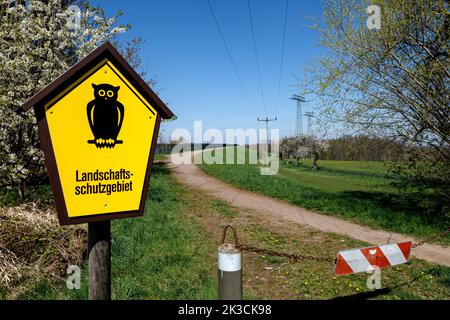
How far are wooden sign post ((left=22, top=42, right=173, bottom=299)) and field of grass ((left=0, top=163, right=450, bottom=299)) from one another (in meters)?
2.49

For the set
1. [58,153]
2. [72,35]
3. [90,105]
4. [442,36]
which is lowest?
[58,153]

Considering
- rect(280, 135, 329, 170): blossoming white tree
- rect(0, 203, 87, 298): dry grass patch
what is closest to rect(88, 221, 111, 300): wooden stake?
rect(0, 203, 87, 298): dry grass patch

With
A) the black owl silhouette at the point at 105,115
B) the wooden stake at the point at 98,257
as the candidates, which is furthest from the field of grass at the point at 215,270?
the black owl silhouette at the point at 105,115

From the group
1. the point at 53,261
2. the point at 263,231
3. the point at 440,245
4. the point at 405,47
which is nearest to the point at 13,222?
the point at 53,261

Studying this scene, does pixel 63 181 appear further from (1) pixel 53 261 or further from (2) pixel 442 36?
(2) pixel 442 36

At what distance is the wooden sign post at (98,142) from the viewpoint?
7.02 ft

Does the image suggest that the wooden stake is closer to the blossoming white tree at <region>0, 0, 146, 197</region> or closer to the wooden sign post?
the wooden sign post

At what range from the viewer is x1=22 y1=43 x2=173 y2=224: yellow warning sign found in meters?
2.14

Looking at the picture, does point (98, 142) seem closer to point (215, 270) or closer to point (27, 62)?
point (215, 270)

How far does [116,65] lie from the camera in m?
2.37

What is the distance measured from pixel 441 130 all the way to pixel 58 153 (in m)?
9.59

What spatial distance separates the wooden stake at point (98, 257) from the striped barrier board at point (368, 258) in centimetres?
253

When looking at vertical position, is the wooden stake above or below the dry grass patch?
above
